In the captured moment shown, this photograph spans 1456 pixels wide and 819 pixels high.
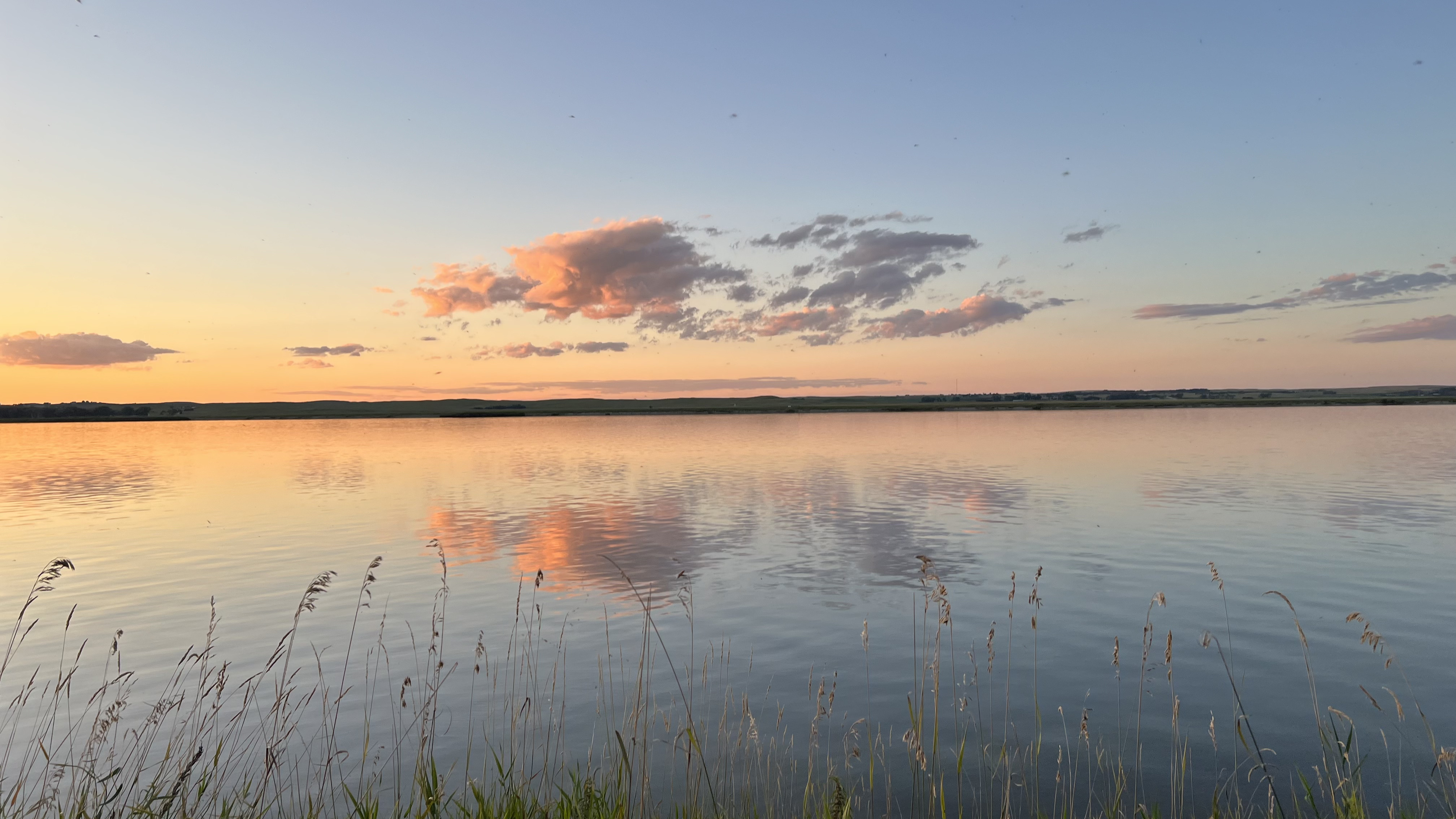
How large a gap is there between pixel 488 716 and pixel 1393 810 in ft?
38.3

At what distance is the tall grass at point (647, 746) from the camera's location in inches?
336

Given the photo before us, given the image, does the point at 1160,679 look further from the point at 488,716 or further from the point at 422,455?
the point at 422,455

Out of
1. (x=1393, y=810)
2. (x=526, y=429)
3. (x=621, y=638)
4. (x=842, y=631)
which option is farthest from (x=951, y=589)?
(x=526, y=429)

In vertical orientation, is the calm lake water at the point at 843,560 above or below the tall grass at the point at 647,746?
below

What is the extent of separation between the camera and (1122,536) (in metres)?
27.7

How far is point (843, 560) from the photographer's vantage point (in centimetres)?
2508

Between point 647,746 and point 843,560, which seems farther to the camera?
point 843,560

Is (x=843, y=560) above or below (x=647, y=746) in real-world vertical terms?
below

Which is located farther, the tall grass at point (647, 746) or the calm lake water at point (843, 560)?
the calm lake water at point (843, 560)

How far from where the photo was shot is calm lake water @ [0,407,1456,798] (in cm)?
A: 1461

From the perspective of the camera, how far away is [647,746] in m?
10.7

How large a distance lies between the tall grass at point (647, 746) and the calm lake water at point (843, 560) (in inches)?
21.8

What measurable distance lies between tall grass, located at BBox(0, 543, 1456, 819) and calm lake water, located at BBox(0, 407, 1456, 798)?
0.55 meters

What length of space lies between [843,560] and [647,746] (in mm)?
15102
